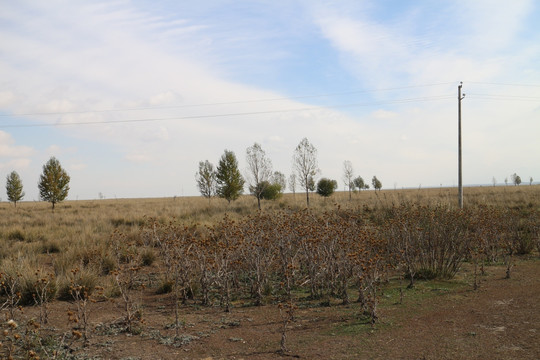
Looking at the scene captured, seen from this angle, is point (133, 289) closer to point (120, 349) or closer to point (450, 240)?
point (120, 349)

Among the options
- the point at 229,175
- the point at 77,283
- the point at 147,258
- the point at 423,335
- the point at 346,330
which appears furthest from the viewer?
the point at 229,175

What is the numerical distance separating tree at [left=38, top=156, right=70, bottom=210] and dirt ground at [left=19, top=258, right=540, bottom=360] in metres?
24.9

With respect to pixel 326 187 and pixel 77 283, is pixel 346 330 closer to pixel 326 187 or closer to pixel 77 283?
pixel 77 283

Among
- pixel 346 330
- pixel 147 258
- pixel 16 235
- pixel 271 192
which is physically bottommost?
pixel 346 330

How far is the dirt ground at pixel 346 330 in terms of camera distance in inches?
179

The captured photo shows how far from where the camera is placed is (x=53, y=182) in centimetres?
2858

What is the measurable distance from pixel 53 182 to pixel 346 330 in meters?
28.9

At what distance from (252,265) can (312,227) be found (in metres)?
1.39

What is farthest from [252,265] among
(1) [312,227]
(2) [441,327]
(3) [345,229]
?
(2) [441,327]

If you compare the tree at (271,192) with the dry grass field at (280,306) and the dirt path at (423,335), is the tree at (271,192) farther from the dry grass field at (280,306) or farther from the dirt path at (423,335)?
the dirt path at (423,335)

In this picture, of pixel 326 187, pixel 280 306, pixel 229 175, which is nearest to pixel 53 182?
pixel 229 175

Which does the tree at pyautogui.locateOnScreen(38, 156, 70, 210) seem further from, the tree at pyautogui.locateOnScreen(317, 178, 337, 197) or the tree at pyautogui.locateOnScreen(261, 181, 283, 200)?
the tree at pyautogui.locateOnScreen(317, 178, 337, 197)

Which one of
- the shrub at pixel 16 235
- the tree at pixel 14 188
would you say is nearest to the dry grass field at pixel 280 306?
the shrub at pixel 16 235

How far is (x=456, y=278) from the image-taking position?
8.34m
